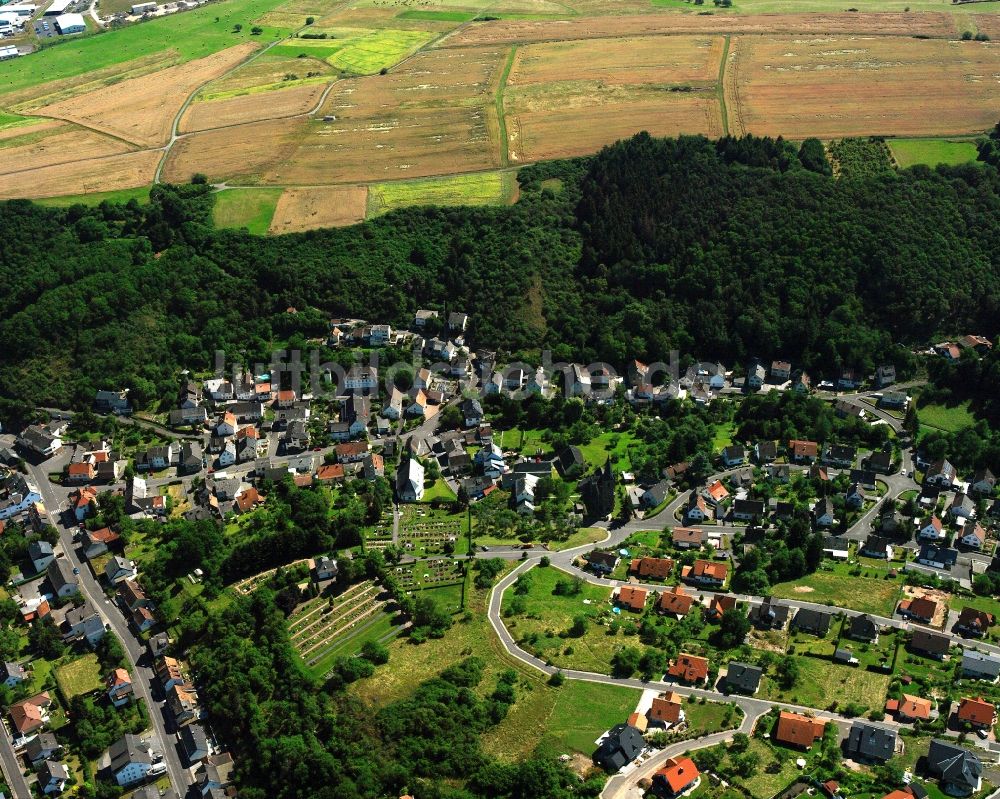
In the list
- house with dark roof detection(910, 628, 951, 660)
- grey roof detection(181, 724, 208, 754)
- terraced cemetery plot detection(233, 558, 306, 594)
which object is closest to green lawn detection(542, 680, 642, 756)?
house with dark roof detection(910, 628, 951, 660)

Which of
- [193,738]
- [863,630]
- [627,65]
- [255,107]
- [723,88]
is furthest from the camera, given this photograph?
[627,65]

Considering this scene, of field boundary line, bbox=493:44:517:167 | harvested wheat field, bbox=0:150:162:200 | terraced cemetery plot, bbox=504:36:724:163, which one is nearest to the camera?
harvested wheat field, bbox=0:150:162:200

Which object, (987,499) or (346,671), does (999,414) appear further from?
(346,671)

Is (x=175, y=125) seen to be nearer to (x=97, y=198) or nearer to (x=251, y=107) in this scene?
(x=251, y=107)

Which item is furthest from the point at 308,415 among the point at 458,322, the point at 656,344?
the point at 656,344

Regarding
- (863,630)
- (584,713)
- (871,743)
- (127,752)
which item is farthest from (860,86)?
(127,752)

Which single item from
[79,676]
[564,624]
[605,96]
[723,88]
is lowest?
[564,624]

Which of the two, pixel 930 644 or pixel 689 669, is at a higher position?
pixel 689 669

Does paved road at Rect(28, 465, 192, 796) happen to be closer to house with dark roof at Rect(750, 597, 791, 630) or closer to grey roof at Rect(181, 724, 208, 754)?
grey roof at Rect(181, 724, 208, 754)
